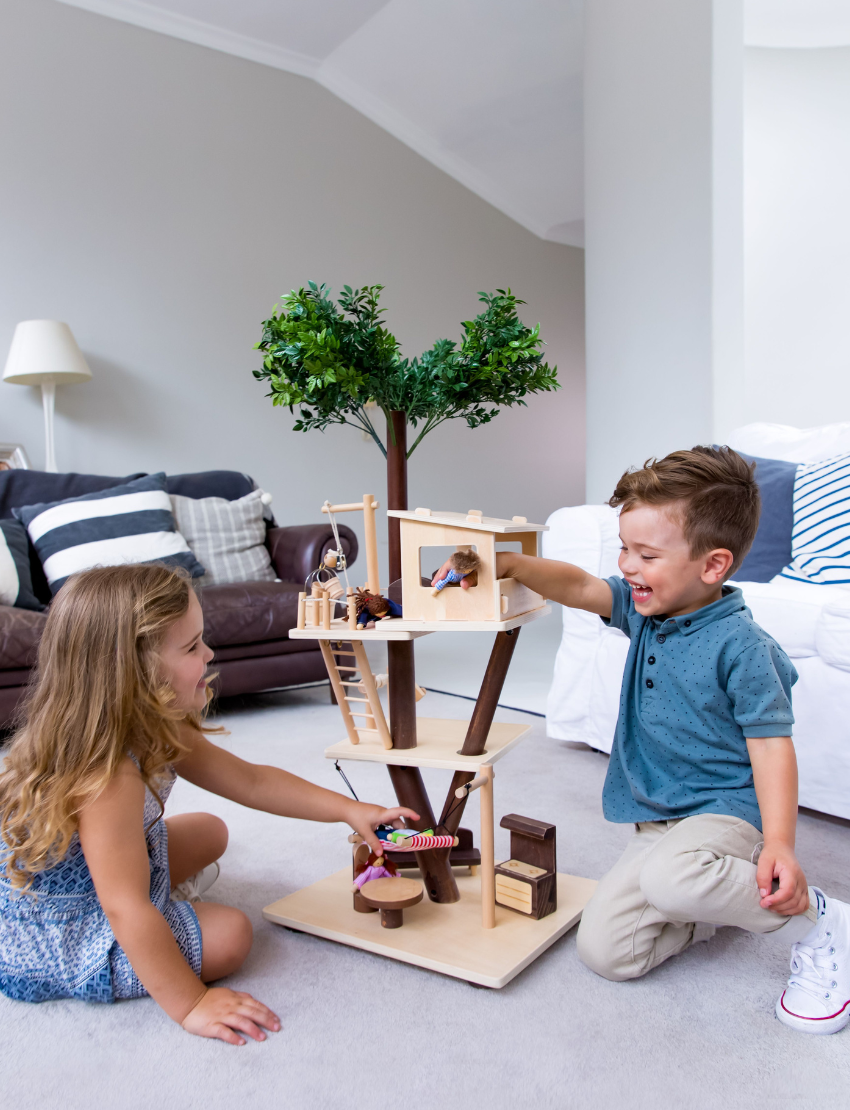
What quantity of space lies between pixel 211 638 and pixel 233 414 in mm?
1954

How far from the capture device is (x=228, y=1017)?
991mm

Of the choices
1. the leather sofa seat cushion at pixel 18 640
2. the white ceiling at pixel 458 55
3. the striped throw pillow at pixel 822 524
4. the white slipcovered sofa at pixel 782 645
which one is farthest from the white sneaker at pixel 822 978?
the white ceiling at pixel 458 55

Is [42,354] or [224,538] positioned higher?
[42,354]

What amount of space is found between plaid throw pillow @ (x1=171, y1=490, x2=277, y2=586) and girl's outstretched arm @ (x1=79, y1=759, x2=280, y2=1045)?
192 centimetres

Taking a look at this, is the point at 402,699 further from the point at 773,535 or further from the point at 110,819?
the point at 773,535

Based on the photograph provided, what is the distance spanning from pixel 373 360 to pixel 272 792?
2.08ft

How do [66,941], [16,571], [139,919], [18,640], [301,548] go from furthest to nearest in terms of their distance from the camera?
1. [301,548]
2. [16,571]
3. [18,640]
4. [66,941]
5. [139,919]

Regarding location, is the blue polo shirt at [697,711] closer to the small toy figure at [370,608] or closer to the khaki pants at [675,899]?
the khaki pants at [675,899]

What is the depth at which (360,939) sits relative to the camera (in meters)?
1.18

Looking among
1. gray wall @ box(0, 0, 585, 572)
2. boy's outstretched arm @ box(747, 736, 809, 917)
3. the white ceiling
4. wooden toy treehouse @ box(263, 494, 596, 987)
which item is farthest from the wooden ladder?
the white ceiling

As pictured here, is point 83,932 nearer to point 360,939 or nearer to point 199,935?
point 199,935

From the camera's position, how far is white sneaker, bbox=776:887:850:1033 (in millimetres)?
990

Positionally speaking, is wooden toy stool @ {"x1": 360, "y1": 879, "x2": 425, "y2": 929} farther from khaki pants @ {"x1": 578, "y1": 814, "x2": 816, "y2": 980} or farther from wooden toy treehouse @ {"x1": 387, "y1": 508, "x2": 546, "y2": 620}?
wooden toy treehouse @ {"x1": 387, "y1": 508, "x2": 546, "y2": 620}

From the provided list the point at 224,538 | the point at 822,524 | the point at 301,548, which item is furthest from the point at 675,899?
the point at 224,538
